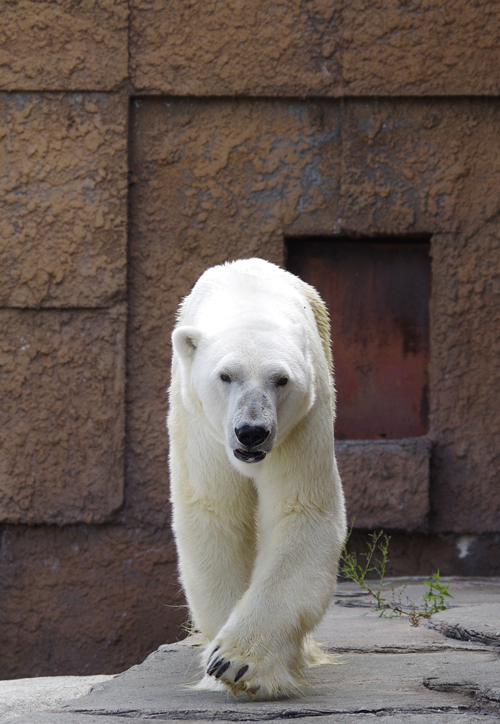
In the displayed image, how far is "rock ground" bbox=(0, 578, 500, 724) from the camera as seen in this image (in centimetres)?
187

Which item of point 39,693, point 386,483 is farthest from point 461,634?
point 386,483

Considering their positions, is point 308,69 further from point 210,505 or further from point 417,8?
point 210,505

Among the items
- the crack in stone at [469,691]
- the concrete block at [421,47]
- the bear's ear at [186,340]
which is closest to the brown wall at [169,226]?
the concrete block at [421,47]

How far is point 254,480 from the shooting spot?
236cm

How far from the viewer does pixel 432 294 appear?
14.1 ft

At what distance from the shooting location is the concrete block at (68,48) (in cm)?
415

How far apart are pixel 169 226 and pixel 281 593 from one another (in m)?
2.50

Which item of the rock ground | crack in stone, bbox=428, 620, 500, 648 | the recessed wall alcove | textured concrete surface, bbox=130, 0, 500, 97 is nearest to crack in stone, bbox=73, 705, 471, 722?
the rock ground

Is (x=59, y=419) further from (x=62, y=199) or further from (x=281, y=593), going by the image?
(x=281, y=593)

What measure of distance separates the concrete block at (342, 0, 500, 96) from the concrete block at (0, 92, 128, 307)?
1123 mm

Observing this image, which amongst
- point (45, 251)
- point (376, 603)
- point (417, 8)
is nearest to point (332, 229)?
point (417, 8)

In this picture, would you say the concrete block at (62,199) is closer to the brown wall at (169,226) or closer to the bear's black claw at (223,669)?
the brown wall at (169,226)

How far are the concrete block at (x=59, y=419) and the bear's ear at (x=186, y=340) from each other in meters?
1.91

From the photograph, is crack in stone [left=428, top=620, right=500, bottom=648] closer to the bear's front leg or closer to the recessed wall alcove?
the bear's front leg
